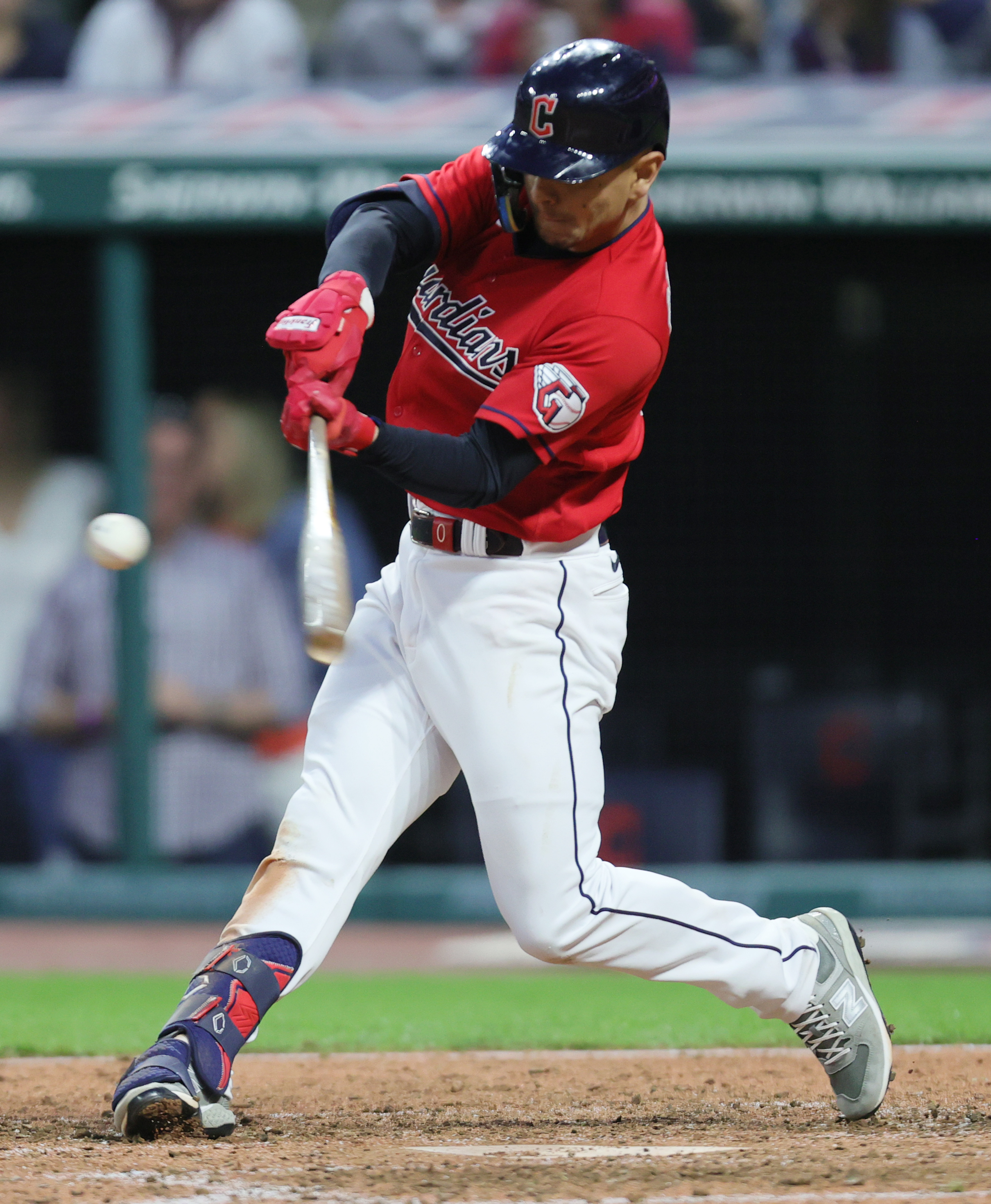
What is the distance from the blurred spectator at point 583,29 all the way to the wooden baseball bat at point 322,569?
4316 mm

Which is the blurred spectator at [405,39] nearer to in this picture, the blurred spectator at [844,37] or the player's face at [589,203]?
the blurred spectator at [844,37]

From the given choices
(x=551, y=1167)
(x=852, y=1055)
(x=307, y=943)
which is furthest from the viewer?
(x=852, y=1055)

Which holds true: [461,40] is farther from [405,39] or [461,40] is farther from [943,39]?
[943,39]

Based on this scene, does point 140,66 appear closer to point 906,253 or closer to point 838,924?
point 906,253

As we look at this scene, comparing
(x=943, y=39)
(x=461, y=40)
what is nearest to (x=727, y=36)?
(x=943, y=39)

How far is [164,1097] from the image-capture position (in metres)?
2.34

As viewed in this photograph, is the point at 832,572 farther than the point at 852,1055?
Yes

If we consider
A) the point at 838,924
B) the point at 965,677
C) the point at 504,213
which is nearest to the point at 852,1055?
the point at 838,924

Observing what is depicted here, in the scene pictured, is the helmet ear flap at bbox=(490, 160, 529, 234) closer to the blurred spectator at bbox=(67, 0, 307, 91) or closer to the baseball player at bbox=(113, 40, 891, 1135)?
the baseball player at bbox=(113, 40, 891, 1135)

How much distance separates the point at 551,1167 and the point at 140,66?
4.95 metres

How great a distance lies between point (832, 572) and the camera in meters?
6.32

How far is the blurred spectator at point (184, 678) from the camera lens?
6.09 m

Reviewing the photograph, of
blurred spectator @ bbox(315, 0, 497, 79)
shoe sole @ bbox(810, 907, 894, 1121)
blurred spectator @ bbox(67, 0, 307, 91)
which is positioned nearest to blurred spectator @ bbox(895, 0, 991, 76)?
blurred spectator @ bbox(315, 0, 497, 79)

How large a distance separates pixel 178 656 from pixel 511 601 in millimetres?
3766
